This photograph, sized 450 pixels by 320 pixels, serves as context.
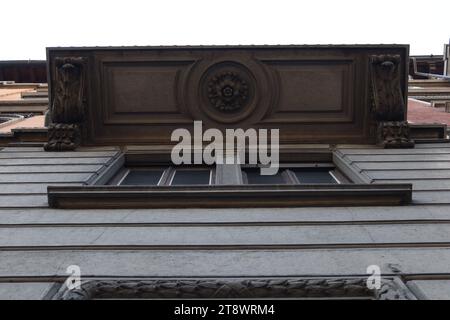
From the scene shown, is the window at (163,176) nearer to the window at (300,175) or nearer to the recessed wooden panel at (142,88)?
the window at (300,175)

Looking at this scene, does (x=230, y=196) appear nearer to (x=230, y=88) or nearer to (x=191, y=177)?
(x=191, y=177)

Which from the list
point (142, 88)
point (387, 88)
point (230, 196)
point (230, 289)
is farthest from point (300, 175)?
point (230, 289)

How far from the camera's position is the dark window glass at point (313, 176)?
962cm

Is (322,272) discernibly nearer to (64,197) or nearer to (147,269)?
(147,269)

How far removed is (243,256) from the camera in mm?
5719

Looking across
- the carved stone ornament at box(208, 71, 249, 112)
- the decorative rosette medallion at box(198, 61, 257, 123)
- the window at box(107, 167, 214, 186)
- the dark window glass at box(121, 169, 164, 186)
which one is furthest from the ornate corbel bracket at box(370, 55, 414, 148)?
the dark window glass at box(121, 169, 164, 186)

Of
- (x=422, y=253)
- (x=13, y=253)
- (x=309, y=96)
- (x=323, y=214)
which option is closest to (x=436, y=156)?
(x=309, y=96)

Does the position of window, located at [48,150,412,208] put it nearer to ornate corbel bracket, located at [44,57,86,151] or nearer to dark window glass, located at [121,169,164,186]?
dark window glass, located at [121,169,164,186]

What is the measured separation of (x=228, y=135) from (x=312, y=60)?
245cm

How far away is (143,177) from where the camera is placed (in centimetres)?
999

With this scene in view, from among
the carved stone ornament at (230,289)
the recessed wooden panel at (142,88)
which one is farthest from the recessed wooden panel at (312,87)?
the carved stone ornament at (230,289)

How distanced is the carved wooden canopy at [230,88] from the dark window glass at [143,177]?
0.86 m

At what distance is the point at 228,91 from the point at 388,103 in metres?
3.27
